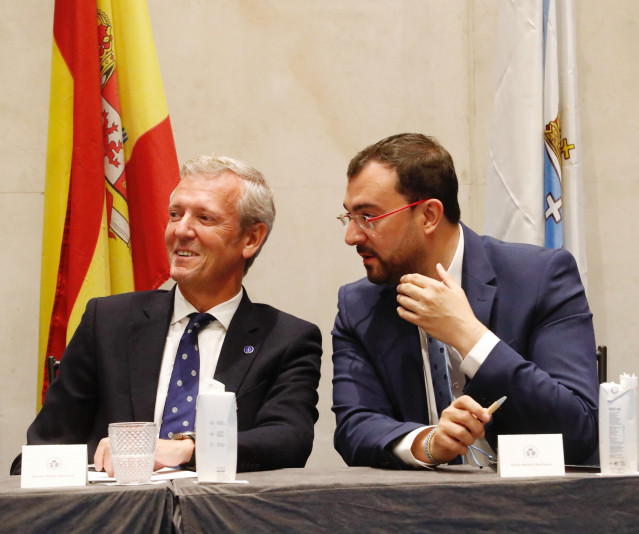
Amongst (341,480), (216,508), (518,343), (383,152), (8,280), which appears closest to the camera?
(216,508)

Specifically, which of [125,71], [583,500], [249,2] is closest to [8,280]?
[125,71]

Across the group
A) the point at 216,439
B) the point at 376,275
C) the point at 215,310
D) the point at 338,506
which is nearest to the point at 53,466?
the point at 216,439

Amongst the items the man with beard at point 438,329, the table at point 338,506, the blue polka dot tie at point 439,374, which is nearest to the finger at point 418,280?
the man with beard at point 438,329

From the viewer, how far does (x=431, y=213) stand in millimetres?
2465

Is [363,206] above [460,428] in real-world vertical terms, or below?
above

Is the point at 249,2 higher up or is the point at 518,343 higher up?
the point at 249,2

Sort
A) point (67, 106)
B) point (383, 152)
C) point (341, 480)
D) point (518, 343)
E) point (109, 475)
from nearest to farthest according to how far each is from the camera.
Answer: point (341, 480)
point (109, 475)
point (518, 343)
point (383, 152)
point (67, 106)

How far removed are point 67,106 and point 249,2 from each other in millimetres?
981

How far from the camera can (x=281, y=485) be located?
5.05 feet

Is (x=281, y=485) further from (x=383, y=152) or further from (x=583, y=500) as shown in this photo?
(x=383, y=152)

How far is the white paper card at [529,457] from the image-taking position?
166 cm

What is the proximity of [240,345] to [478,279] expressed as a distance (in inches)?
26.9

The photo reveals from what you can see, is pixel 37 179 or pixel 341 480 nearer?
pixel 341 480

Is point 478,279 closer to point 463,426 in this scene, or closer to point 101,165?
point 463,426
